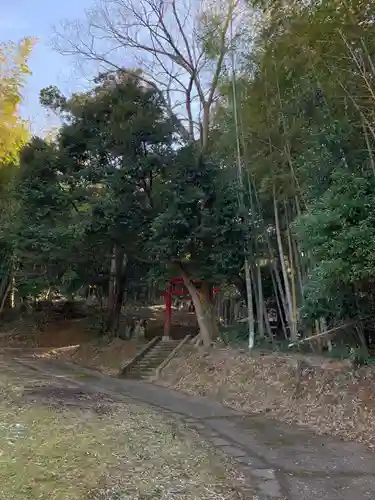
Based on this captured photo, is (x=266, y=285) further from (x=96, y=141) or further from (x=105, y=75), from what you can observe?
(x=105, y=75)

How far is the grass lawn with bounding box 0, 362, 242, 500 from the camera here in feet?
12.4

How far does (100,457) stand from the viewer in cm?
463

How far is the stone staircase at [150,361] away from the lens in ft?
43.2

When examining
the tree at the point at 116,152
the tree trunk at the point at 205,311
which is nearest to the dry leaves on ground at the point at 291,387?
the tree trunk at the point at 205,311

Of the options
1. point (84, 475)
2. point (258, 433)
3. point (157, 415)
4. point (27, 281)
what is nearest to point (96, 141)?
point (27, 281)

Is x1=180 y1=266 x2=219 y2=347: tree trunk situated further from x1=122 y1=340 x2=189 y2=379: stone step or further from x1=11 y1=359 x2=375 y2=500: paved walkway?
x1=11 y1=359 x2=375 y2=500: paved walkway

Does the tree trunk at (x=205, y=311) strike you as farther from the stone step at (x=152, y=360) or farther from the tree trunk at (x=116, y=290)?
the tree trunk at (x=116, y=290)

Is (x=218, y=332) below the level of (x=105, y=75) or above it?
below

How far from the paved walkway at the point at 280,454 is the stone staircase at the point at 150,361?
3.47 meters

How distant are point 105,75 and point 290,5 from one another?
804 centimetres

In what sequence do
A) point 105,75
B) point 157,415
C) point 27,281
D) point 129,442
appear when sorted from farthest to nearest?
point 27,281, point 105,75, point 157,415, point 129,442

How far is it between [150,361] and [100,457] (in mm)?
9236

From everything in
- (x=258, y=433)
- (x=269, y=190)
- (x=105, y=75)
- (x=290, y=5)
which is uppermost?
(x=105, y=75)

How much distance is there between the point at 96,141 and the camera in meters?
13.4
